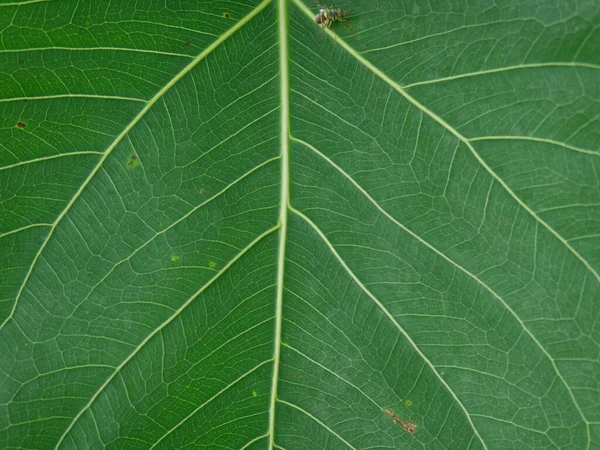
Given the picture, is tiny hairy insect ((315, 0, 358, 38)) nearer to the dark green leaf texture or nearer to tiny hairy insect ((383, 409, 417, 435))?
the dark green leaf texture

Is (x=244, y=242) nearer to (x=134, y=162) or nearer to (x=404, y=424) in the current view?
(x=134, y=162)

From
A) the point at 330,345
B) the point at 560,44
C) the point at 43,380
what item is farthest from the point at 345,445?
the point at 560,44

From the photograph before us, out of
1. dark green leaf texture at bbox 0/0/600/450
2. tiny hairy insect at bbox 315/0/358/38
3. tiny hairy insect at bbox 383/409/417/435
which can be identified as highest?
tiny hairy insect at bbox 315/0/358/38

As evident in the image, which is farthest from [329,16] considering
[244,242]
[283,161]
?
[244,242]

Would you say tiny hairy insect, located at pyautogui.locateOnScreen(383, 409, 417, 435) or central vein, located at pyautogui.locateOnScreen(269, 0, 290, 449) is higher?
central vein, located at pyautogui.locateOnScreen(269, 0, 290, 449)

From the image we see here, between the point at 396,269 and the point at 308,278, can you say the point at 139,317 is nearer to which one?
the point at 308,278

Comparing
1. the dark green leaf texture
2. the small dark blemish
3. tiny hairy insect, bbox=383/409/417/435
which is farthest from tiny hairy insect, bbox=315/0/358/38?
tiny hairy insect, bbox=383/409/417/435
